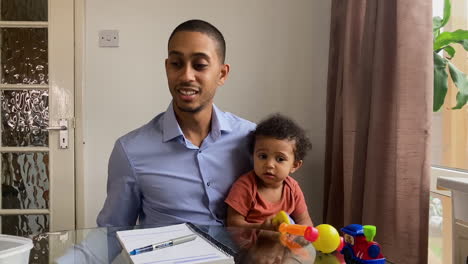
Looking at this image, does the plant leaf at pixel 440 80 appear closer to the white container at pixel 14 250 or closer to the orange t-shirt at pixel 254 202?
the orange t-shirt at pixel 254 202

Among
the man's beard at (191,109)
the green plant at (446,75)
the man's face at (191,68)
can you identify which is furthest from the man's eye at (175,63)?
the green plant at (446,75)

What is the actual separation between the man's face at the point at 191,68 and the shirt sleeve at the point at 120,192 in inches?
9.8

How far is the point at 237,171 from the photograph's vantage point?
144cm

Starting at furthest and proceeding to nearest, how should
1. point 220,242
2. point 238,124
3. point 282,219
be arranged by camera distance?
point 238,124
point 282,219
point 220,242

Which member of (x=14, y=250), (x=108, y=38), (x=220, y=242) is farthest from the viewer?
(x=108, y=38)

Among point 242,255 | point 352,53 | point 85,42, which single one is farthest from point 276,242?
point 85,42

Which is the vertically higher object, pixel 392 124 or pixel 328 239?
pixel 392 124

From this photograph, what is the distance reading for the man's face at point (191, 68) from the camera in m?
1.32

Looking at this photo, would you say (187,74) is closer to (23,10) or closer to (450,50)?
(450,50)

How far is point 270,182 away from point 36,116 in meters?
1.60

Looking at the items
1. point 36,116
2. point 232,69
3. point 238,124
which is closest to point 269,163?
point 238,124

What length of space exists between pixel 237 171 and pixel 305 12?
1356 millimetres

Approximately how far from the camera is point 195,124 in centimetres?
142

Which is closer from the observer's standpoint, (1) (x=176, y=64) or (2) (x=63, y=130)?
(1) (x=176, y=64)
